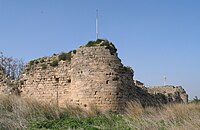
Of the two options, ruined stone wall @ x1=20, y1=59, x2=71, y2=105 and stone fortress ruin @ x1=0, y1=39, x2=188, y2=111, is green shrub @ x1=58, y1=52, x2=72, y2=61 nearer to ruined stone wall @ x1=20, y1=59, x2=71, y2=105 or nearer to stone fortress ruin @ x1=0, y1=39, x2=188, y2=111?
stone fortress ruin @ x1=0, y1=39, x2=188, y2=111

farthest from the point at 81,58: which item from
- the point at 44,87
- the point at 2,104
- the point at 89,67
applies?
the point at 2,104

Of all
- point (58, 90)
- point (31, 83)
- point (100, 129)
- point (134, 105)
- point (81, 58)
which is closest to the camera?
point (100, 129)

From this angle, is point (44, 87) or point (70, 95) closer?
point (70, 95)

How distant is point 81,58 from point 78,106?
2.16 m

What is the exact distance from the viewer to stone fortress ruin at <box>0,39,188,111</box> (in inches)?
529

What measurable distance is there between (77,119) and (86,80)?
10.9 feet

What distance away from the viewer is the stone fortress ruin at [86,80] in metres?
13.4

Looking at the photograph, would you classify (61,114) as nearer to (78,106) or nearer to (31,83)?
(78,106)

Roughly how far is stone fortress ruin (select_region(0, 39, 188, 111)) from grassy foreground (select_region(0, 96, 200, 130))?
715mm

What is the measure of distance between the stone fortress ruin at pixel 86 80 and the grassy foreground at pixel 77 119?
715mm

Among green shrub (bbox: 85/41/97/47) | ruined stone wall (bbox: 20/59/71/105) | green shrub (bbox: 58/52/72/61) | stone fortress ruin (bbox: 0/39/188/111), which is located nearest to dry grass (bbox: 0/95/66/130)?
stone fortress ruin (bbox: 0/39/188/111)

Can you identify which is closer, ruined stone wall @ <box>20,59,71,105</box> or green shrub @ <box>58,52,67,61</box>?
ruined stone wall @ <box>20,59,71,105</box>

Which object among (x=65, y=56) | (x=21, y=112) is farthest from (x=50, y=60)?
(x=21, y=112)

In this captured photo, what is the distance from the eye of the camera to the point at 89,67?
45.1 feet
